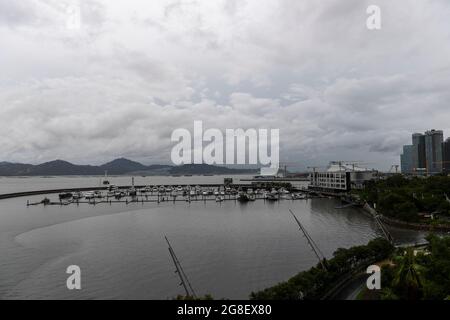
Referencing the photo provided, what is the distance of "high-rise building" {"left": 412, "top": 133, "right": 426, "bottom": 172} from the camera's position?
432ft

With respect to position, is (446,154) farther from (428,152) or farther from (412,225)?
(412,225)

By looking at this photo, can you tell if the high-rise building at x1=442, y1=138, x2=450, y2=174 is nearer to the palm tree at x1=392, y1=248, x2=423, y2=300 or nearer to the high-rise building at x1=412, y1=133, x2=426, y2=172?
the high-rise building at x1=412, y1=133, x2=426, y2=172

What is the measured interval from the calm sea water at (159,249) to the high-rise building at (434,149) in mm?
104072

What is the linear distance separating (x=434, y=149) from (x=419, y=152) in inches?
265

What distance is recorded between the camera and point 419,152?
436 ft

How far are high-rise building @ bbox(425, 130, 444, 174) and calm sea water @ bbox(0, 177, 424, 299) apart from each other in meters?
104

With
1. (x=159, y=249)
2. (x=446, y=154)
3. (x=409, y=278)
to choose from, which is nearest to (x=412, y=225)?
(x=409, y=278)

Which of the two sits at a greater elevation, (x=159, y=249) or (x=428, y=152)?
(x=428, y=152)

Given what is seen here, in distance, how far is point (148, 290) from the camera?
1566 cm

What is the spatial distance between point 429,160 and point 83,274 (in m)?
138

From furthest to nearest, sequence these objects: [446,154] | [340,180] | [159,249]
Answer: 1. [446,154]
2. [340,180]
3. [159,249]

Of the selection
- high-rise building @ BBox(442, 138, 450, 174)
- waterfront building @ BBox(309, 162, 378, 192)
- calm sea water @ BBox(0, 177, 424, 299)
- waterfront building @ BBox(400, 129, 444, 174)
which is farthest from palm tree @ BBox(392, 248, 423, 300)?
high-rise building @ BBox(442, 138, 450, 174)

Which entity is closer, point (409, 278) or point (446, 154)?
point (409, 278)

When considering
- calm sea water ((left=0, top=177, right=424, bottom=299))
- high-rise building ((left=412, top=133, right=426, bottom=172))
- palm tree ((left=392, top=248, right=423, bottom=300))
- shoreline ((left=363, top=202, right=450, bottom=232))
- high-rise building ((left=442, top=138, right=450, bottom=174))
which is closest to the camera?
palm tree ((left=392, top=248, right=423, bottom=300))
